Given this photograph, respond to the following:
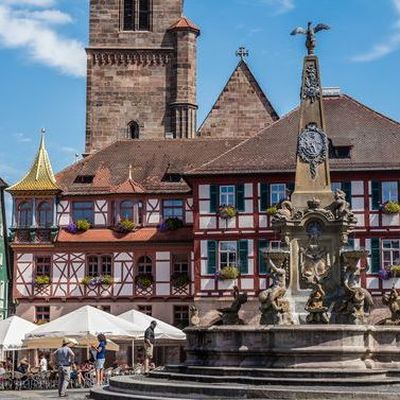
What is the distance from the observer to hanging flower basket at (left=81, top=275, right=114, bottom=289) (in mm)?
48594

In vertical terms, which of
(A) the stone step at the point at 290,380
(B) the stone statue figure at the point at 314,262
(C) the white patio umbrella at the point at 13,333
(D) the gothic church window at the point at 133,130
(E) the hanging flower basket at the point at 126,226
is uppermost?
(D) the gothic church window at the point at 133,130

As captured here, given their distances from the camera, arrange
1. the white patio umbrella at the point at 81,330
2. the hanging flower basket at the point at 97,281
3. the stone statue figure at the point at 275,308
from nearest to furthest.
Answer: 1. the stone statue figure at the point at 275,308
2. the white patio umbrella at the point at 81,330
3. the hanging flower basket at the point at 97,281

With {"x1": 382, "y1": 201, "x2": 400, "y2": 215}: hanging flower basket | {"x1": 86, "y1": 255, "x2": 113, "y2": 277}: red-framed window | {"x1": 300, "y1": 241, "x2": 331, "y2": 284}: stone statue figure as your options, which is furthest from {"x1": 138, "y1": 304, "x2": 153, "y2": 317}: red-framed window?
{"x1": 300, "y1": 241, "x2": 331, "y2": 284}: stone statue figure

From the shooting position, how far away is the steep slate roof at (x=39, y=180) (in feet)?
165

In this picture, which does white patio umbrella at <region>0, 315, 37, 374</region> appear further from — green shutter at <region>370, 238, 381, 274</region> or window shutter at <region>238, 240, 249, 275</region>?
green shutter at <region>370, 238, 381, 274</region>

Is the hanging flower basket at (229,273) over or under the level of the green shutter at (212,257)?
under

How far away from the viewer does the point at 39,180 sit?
1994 inches

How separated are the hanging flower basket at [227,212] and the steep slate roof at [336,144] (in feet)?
5.63

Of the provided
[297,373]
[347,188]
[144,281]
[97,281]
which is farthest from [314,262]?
[97,281]

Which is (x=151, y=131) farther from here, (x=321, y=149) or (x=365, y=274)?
(x=321, y=149)

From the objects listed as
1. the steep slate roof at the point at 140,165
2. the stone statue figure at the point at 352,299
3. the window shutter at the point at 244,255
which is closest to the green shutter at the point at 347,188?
the window shutter at the point at 244,255

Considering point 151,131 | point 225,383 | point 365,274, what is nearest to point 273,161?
point 365,274

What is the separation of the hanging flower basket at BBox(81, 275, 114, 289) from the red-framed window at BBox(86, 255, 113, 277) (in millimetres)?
530

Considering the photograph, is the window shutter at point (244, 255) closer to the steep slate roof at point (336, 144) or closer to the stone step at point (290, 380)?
the steep slate roof at point (336, 144)
